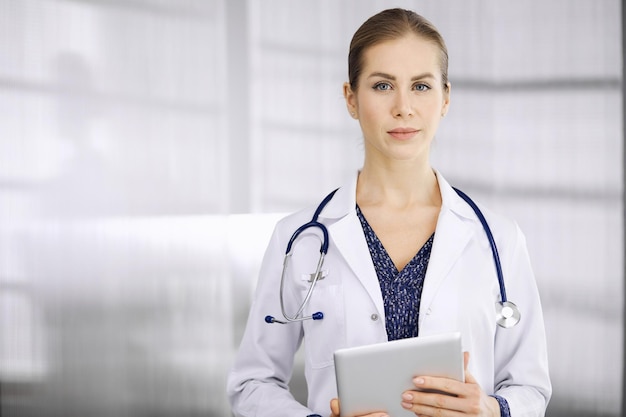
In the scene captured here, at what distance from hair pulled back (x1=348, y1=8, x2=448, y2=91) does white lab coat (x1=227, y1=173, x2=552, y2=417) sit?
0.83 feet

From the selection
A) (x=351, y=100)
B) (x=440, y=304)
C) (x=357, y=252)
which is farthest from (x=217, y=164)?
(x=440, y=304)

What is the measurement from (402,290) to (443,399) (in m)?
0.25

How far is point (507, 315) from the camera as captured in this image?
3.99 feet

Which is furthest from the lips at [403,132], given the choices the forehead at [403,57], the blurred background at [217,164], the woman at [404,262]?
the blurred background at [217,164]

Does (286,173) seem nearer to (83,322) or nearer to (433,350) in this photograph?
(83,322)

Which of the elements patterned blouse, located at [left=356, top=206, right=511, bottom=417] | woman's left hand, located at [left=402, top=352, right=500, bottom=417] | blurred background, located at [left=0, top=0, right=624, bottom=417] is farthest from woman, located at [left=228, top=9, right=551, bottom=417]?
blurred background, located at [left=0, top=0, right=624, bottom=417]

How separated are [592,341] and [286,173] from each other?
1374mm

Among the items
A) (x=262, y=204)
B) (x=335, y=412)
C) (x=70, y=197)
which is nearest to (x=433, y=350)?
(x=335, y=412)

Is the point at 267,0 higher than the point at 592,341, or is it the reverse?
the point at 267,0

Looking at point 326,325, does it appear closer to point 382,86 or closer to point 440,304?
point 440,304

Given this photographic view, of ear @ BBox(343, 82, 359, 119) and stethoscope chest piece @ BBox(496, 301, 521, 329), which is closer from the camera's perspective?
stethoscope chest piece @ BBox(496, 301, 521, 329)

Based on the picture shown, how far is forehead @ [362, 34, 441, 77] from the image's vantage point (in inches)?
50.1

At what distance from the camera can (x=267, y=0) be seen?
2770mm

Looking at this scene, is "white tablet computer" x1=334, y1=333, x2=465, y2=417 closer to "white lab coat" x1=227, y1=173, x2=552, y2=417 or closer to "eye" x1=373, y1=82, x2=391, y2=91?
"white lab coat" x1=227, y1=173, x2=552, y2=417
